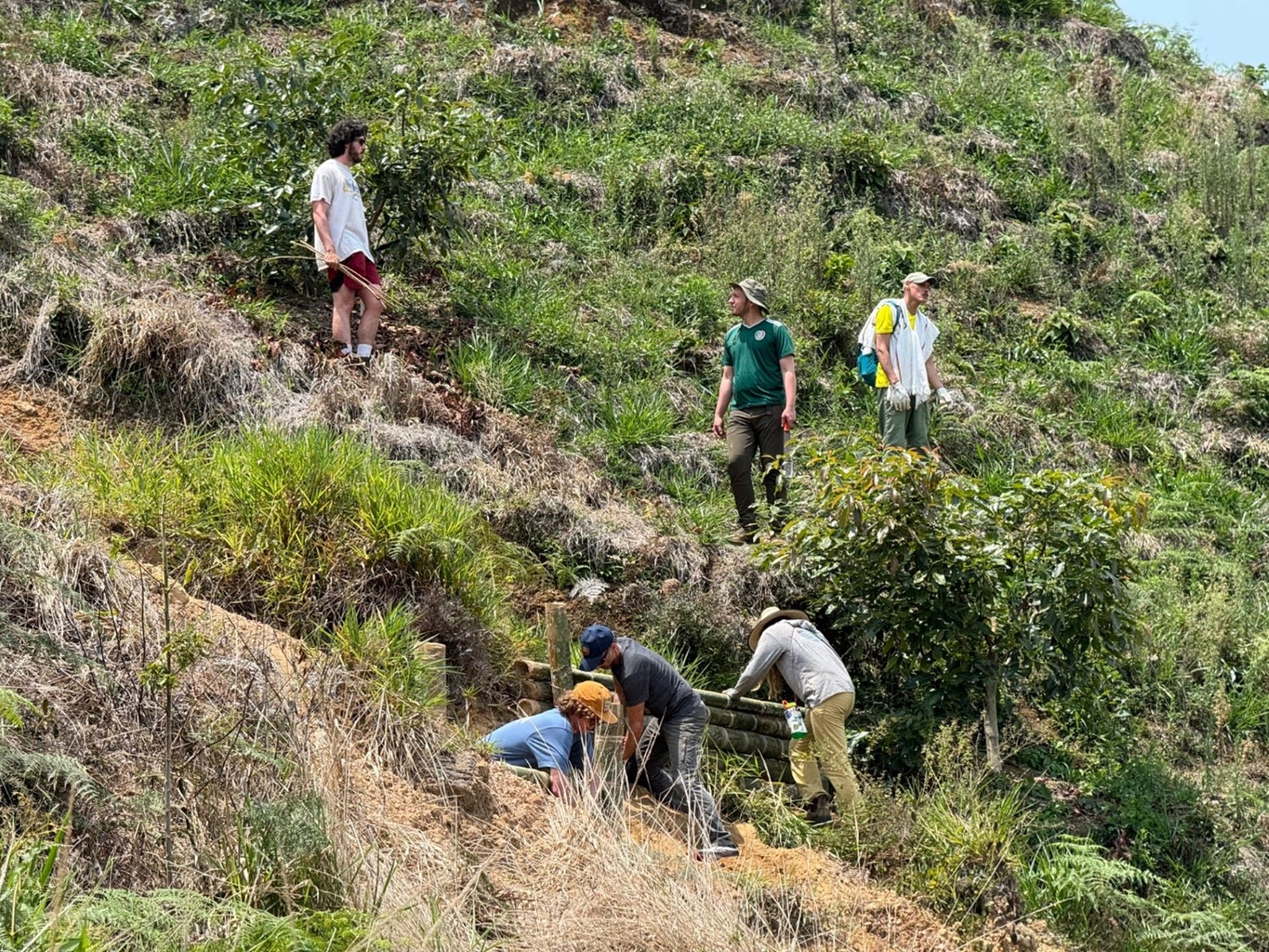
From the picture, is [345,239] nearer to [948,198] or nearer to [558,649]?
[558,649]

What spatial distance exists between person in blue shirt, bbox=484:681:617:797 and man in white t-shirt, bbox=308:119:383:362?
3677 mm

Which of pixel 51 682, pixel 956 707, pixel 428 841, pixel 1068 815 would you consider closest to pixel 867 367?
pixel 956 707

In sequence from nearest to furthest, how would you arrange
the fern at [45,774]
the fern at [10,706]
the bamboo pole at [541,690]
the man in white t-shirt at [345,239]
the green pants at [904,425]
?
the fern at [10,706] → the fern at [45,774] → the bamboo pole at [541,690] → the man in white t-shirt at [345,239] → the green pants at [904,425]

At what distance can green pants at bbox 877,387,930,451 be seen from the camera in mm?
10828

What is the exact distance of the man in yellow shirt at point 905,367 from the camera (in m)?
10.7

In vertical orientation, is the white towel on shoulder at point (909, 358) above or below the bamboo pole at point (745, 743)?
above

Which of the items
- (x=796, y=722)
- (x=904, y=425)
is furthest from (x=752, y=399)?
(x=796, y=722)

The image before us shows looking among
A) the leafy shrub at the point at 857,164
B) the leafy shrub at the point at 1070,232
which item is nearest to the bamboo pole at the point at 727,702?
the leafy shrub at the point at 857,164

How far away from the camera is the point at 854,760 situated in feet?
29.7

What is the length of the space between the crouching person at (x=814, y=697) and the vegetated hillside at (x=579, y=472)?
1.09 ft

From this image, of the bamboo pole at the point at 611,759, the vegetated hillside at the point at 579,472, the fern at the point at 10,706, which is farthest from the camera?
the bamboo pole at the point at 611,759

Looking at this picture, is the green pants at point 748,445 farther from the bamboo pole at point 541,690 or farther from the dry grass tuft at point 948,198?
the dry grass tuft at point 948,198

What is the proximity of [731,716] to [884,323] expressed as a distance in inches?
132

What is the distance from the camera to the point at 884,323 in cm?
1072
